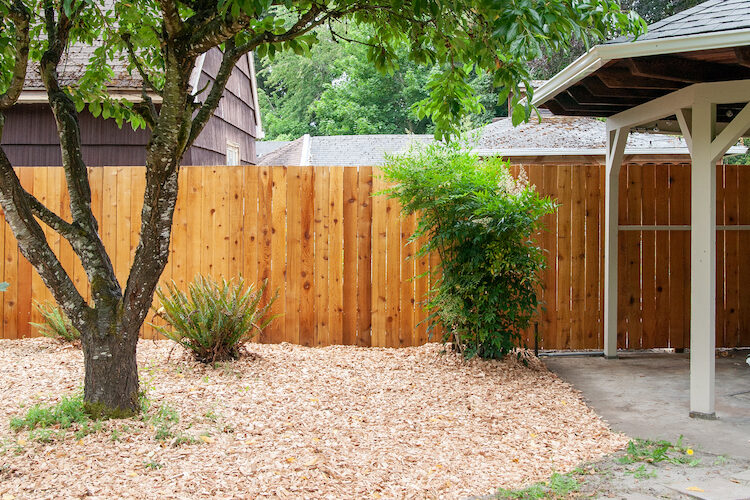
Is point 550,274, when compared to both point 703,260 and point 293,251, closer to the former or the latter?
point 703,260

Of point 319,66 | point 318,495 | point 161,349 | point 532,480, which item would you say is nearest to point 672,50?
point 532,480

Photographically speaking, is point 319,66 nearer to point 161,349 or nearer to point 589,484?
point 161,349

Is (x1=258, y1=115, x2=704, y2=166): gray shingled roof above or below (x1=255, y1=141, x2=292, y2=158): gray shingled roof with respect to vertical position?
below

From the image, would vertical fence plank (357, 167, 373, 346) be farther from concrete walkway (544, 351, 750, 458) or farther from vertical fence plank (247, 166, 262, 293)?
concrete walkway (544, 351, 750, 458)

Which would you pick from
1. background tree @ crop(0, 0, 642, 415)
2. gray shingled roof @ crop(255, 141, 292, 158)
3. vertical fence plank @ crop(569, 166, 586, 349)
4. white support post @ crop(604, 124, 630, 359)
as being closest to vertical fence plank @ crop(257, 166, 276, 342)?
background tree @ crop(0, 0, 642, 415)

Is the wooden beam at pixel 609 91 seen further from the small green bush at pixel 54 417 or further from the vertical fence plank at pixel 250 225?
the small green bush at pixel 54 417

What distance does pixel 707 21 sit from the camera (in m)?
4.32

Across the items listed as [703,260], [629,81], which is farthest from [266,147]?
[703,260]

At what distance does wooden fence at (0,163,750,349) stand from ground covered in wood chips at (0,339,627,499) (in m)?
0.74

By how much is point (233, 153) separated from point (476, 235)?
7.84 metres

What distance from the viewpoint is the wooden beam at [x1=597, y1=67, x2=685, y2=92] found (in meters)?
4.77

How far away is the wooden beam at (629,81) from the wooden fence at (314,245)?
1.72m

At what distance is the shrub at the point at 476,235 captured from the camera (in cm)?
537

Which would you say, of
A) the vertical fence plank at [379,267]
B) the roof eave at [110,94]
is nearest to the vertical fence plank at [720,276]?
the vertical fence plank at [379,267]
